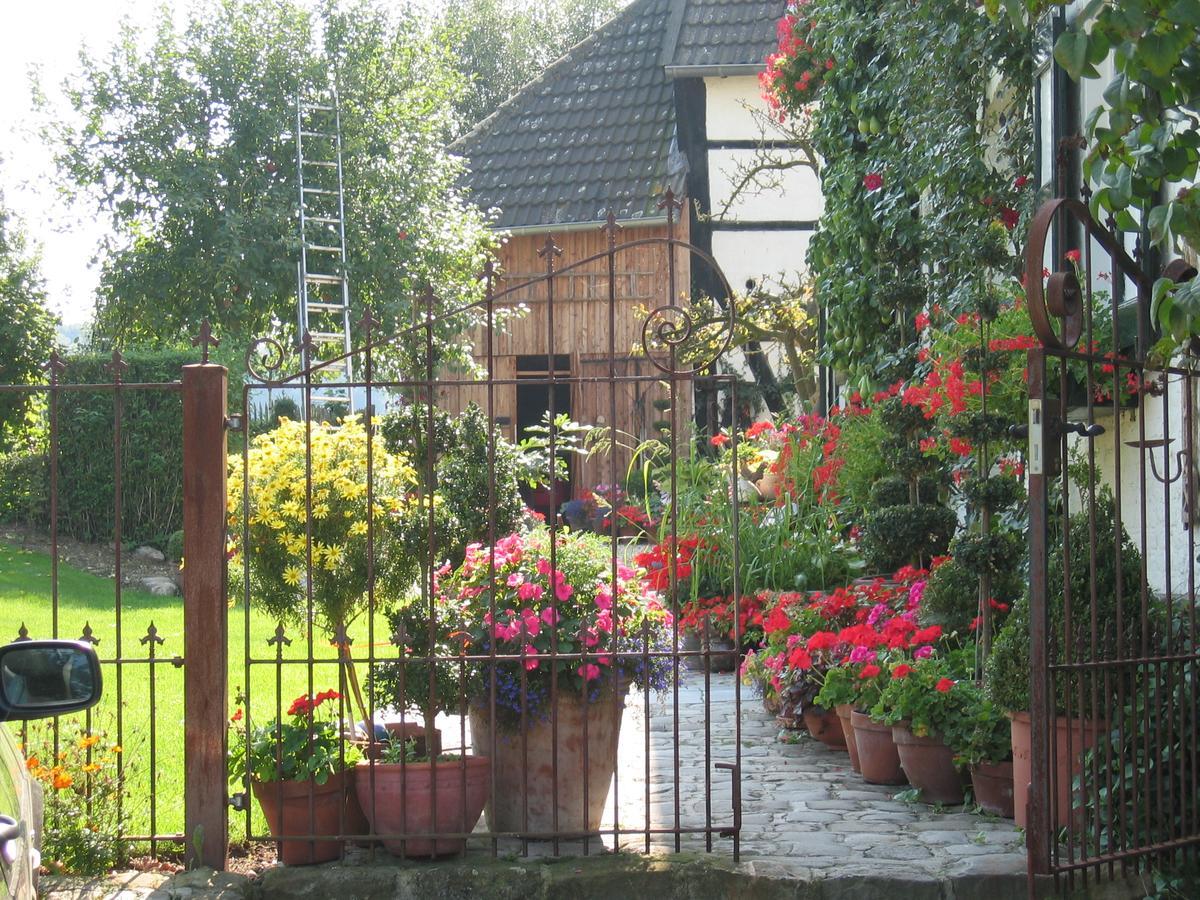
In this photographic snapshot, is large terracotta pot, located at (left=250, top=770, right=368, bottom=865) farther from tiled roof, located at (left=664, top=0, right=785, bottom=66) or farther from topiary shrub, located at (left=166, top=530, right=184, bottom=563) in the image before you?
tiled roof, located at (left=664, top=0, right=785, bottom=66)

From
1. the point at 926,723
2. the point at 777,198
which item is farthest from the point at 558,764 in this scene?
the point at 777,198

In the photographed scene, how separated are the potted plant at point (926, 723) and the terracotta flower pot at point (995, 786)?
0.50ft

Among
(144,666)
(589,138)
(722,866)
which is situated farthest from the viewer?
(589,138)

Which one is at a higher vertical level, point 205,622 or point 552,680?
point 205,622

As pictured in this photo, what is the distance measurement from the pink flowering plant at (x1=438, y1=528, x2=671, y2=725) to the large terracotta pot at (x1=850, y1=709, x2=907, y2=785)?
1214 millimetres

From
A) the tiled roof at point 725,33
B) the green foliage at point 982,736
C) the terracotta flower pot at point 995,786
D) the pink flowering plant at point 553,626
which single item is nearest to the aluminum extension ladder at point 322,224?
the tiled roof at point 725,33

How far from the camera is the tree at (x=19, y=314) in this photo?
1338 cm

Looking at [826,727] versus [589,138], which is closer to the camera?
[826,727]

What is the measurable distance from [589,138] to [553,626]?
12993mm

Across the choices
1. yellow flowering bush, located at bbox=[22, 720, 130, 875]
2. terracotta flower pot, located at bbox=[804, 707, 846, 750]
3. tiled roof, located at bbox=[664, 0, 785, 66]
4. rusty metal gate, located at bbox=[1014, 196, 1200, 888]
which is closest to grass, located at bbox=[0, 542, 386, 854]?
yellow flowering bush, located at bbox=[22, 720, 130, 875]

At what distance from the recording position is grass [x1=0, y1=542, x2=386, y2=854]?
5.47 m

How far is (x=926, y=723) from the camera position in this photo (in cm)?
541

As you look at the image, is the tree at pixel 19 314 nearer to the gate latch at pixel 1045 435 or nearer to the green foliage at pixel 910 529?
the green foliage at pixel 910 529

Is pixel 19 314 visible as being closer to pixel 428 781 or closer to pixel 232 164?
pixel 232 164
